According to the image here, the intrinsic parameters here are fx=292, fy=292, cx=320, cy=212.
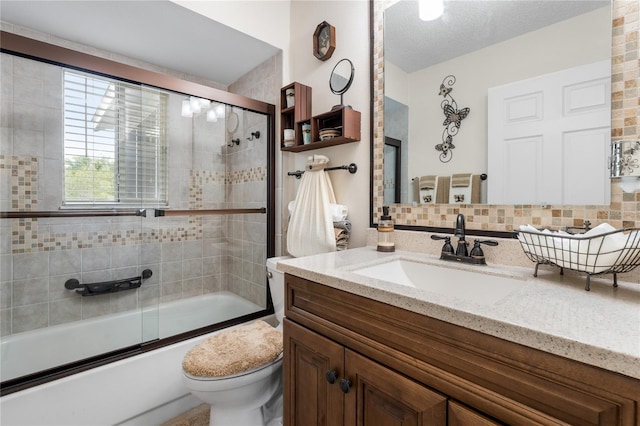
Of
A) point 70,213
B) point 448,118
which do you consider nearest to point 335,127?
point 448,118

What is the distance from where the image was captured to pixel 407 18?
4.33ft

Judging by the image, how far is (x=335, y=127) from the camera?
5.13 feet

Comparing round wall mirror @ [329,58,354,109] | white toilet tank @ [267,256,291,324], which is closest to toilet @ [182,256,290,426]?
white toilet tank @ [267,256,291,324]

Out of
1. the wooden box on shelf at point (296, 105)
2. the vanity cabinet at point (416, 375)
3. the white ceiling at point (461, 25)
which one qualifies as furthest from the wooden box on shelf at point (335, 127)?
the vanity cabinet at point (416, 375)

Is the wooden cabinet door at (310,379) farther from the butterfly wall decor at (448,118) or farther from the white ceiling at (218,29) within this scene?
the white ceiling at (218,29)

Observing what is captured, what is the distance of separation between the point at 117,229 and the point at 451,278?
81.1 inches

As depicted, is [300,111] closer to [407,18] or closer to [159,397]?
[407,18]

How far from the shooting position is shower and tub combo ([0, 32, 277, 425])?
4.45 feet

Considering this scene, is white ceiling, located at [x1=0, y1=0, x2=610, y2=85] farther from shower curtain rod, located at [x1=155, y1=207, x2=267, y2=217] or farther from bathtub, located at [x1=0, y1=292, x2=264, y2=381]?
bathtub, located at [x1=0, y1=292, x2=264, y2=381]

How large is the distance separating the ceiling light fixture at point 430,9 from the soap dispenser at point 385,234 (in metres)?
0.84

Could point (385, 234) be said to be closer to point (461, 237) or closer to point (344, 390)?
point (461, 237)

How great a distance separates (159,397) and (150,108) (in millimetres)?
1565

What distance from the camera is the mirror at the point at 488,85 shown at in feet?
2.91

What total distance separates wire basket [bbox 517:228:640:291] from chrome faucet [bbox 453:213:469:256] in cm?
30
